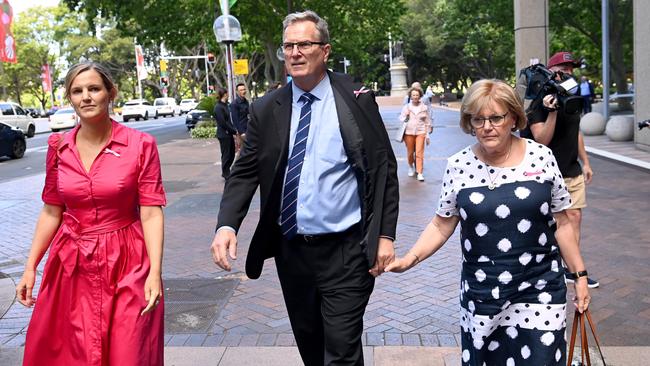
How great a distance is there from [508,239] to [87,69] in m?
1.87

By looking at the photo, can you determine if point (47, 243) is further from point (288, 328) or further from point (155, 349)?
point (288, 328)

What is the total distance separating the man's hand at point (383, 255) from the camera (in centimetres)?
286

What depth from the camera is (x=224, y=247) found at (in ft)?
9.23

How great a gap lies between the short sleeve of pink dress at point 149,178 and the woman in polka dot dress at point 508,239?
1.08 meters

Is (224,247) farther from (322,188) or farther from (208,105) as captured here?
(208,105)

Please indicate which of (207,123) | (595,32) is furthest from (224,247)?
(595,32)

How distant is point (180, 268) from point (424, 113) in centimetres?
662

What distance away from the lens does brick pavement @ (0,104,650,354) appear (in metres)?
4.52

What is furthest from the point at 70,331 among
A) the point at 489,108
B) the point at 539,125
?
the point at 539,125

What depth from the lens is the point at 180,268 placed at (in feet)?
21.1

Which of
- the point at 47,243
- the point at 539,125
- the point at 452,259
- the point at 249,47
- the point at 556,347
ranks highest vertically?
the point at 249,47

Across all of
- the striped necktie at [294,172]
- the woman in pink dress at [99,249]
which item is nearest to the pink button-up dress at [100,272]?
the woman in pink dress at [99,249]

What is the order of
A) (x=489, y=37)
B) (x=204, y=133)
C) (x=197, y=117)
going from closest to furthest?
1. (x=204, y=133)
2. (x=197, y=117)
3. (x=489, y=37)

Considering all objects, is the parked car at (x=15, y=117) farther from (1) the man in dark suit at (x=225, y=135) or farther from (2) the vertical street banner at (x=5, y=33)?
(1) the man in dark suit at (x=225, y=135)
